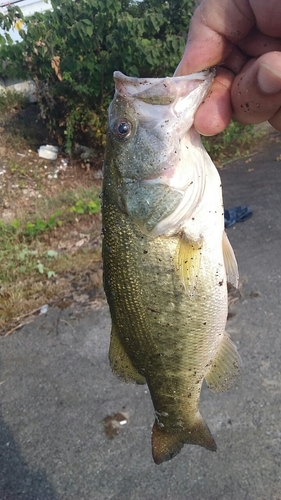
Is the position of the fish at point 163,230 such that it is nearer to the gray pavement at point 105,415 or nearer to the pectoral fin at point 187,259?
the pectoral fin at point 187,259

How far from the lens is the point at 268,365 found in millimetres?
3898

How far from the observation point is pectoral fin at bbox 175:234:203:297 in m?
1.73

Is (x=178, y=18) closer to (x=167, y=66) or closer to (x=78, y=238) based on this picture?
(x=167, y=66)

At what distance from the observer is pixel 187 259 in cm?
173

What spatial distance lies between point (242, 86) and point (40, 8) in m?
10.4

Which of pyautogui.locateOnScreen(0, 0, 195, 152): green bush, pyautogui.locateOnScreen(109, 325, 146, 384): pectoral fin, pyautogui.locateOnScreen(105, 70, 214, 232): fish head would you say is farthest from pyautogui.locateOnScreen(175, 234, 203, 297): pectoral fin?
pyautogui.locateOnScreen(0, 0, 195, 152): green bush

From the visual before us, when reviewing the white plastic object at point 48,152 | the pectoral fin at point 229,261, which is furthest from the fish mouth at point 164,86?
the white plastic object at point 48,152

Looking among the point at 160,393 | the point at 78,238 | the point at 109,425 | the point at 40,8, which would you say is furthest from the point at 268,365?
the point at 40,8

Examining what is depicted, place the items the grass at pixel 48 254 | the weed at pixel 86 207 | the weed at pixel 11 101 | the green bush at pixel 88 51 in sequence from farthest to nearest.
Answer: the weed at pixel 11 101, the green bush at pixel 88 51, the weed at pixel 86 207, the grass at pixel 48 254

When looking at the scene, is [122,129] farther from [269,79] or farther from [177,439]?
[177,439]

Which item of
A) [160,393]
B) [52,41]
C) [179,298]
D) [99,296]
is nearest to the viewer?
[179,298]

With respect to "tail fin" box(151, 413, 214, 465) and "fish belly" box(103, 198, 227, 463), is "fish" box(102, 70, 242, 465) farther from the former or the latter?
"tail fin" box(151, 413, 214, 465)

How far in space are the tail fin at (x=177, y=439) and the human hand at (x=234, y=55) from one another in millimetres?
1152

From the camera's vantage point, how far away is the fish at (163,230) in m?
1.74
